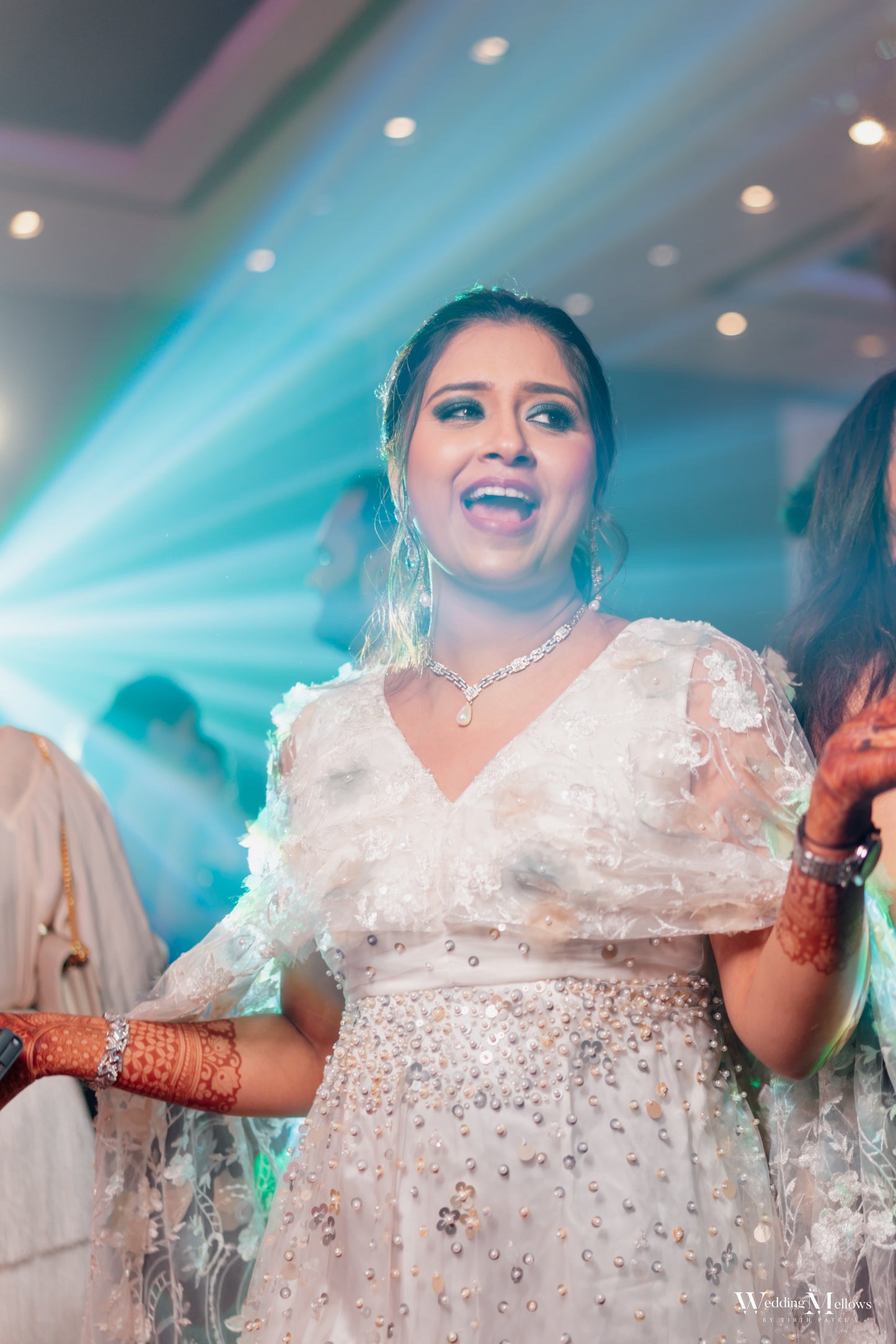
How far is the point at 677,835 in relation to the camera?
3.86 ft

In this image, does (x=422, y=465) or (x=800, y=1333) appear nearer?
(x=800, y=1333)

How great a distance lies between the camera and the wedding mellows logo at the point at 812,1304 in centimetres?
112

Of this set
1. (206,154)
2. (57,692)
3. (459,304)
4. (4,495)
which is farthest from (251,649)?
(459,304)

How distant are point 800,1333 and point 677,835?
48 centimetres

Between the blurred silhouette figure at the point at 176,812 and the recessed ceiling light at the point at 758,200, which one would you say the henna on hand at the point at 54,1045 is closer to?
the blurred silhouette figure at the point at 176,812

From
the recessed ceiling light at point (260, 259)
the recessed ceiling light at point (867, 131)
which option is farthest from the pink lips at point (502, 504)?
the recessed ceiling light at point (260, 259)

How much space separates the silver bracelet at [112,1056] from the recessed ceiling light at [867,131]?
3.17m

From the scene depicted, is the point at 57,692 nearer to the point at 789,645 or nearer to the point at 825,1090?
the point at 789,645

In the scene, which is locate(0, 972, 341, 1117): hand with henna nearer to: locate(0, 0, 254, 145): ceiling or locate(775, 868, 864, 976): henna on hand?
locate(775, 868, 864, 976): henna on hand

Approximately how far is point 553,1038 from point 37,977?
0.83 m

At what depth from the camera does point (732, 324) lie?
160 inches

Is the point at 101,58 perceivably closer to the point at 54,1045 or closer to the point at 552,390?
the point at 552,390

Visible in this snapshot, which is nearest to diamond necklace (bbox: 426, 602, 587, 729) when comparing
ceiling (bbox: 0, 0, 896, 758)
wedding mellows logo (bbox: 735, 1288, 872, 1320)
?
wedding mellows logo (bbox: 735, 1288, 872, 1320)

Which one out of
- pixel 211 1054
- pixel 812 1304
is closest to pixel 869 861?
pixel 812 1304
